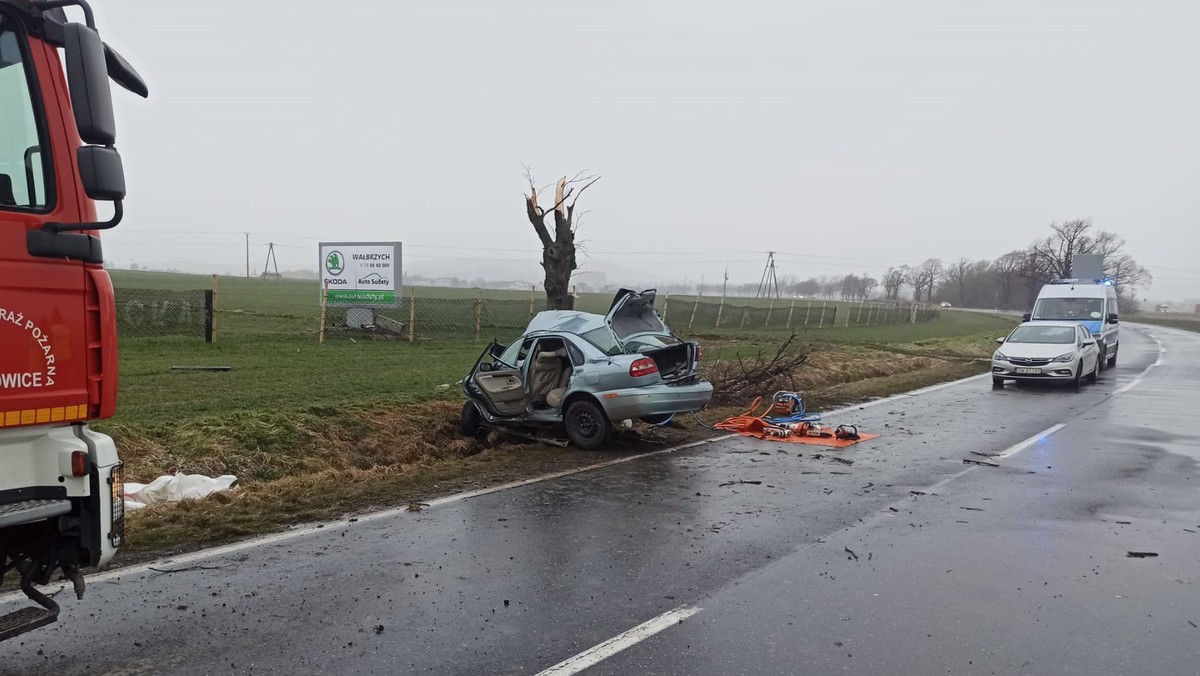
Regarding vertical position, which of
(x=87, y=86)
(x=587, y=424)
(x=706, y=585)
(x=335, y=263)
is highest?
(x=87, y=86)

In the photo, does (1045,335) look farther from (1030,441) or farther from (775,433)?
(775,433)

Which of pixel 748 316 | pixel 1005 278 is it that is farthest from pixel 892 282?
pixel 748 316

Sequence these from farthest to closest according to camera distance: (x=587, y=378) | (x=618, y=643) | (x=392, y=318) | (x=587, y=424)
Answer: (x=392, y=318), (x=587, y=424), (x=587, y=378), (x=618, y=643)

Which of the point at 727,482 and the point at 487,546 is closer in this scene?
the point at 487,546

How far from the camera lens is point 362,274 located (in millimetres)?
22672

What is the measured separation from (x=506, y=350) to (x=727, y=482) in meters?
4.00

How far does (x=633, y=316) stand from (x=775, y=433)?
247cm

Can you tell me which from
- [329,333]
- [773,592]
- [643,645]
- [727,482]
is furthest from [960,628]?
[329,333]

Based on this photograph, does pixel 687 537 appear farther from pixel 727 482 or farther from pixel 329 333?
pixel 329 333

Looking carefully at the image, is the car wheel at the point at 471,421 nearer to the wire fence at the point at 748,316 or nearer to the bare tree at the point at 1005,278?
the wire fence at the point at 748,316

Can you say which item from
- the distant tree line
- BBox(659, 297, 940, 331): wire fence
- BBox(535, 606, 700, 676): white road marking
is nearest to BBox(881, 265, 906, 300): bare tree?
the distant tree line

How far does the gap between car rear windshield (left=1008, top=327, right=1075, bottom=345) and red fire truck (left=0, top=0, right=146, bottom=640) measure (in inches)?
730

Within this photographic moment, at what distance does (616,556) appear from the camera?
5422 millimetres

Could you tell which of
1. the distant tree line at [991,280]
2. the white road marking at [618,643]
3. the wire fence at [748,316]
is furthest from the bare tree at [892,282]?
the white road marking at [618,643]
